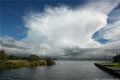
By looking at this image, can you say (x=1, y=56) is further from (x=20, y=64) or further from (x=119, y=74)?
(x=119, y=74)

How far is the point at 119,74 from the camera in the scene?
3572 cm

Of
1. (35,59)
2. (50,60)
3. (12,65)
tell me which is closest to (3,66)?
(12,65)

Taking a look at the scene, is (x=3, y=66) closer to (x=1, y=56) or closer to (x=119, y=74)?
(x=1, y=56)

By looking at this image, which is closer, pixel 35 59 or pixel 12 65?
pixel 12 65

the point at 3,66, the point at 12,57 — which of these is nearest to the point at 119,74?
the point at 3,66

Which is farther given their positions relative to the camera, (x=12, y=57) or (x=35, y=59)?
(x=12, y=57)

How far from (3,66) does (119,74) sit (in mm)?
69133

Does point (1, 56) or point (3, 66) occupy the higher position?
point (1, 56)

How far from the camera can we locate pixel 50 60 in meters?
121

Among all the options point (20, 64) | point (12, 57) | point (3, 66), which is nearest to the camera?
point (3, 66)

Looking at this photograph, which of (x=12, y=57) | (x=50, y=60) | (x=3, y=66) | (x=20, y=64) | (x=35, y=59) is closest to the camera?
(x=3, y=66)

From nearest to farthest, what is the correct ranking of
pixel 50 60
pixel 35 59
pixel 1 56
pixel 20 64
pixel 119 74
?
1. pixel 119 74
2. pixel 1 56
3. pixel 20 64
4. pixel 35 59
5. pixel 50 60

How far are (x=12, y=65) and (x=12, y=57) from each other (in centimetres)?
6602

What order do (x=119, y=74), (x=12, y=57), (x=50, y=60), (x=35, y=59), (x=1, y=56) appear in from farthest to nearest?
1. (x=12, y=57)
2. (x=50, y=60)
3. (x=35, y=59)
4. (x=1, y=56)
5. (x=119, y=74)
